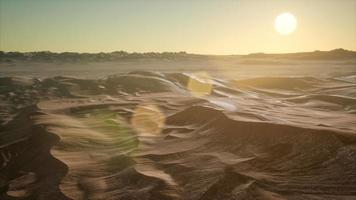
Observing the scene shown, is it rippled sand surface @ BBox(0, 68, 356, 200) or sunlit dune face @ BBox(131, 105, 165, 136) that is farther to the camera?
sunlit dune face @ BBox(131, 105, 165, 136)

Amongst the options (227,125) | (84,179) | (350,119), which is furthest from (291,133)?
(350,119)

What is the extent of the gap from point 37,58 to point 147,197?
41.3 m

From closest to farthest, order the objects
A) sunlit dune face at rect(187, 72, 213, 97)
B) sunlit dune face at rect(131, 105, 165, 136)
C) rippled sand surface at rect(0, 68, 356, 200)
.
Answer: rippled sand surface at rect(0, 68, 356, 200) → sunlit dune face at rect(131, 105, 165, 136) → sunlit dune face at rect(187, 72, 213, 97)

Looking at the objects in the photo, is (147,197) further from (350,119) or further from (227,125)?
(350,119)

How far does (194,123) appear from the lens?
24.9ft

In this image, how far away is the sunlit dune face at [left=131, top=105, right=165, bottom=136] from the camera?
765 cm

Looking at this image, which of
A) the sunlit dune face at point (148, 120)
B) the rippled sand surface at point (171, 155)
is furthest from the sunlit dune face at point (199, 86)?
the rippled sand surface at point (171, 155)

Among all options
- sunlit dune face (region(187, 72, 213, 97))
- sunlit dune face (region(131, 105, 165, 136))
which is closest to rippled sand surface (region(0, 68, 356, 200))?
sunlit dune face (region(131, 105, 165, 136))

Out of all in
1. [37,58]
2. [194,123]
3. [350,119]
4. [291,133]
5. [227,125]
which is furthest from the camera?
[37,58]

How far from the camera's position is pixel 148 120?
344 inches

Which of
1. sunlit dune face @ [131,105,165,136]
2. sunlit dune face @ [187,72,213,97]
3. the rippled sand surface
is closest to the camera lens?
the rippled sand surface

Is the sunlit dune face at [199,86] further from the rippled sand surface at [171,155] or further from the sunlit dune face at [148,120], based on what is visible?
the rippled sand surface at [171,155]

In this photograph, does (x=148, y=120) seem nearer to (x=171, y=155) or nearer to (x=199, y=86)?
(x=171, y=155)

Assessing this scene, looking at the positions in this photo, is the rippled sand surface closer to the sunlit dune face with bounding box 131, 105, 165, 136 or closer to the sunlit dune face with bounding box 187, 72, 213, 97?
the sunlit dune face with bounding box 131, 105, 165, 136
